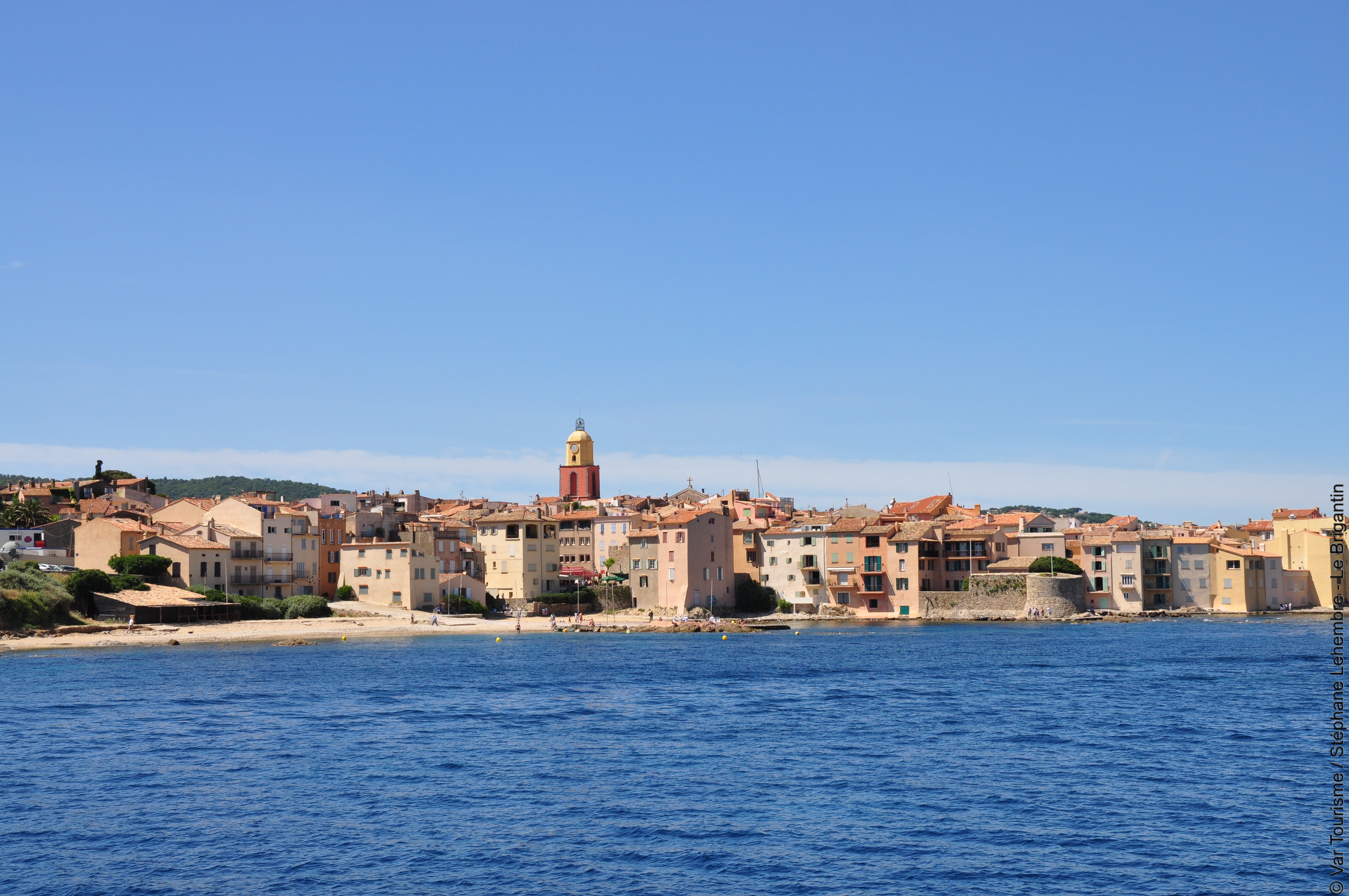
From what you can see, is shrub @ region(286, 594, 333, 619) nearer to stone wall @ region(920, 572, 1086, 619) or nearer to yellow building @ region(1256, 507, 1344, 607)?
stone wall @ region(920, 572, 1086, 619)

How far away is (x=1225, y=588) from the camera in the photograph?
108 meters

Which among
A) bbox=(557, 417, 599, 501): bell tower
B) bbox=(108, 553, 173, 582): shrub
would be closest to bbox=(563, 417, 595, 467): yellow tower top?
bbox=(557, 417, 599, 501): bell tower

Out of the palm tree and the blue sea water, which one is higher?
the palm tree

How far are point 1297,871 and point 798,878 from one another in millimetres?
8856

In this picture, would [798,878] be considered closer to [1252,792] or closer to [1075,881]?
[1075,881]

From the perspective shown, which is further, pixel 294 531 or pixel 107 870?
pixel 294 531

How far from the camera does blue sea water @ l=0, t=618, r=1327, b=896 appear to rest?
76.8ft

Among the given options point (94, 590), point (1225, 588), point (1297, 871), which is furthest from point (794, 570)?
point (1297, 871)

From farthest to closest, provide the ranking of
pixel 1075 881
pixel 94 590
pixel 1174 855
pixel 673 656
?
pixel 94 590 < pixel 673 656 < pixel 1174 855 < pixel 1075 881

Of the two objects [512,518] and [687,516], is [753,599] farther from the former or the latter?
[512,518]

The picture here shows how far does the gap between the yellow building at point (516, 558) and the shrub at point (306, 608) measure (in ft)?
61.8

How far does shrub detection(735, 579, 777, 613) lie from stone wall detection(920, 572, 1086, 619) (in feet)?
41.9

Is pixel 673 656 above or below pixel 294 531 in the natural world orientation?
below

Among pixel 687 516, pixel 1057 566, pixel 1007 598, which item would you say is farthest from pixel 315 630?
pixel 1057 566
